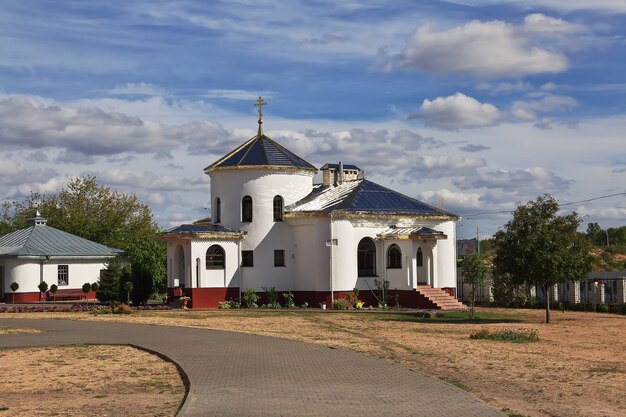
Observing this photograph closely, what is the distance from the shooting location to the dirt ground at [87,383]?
48.8ft

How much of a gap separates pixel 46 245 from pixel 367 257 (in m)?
21.6


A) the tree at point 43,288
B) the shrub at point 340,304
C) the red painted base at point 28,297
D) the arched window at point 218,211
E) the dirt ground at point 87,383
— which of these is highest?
the arched window at point 218,211

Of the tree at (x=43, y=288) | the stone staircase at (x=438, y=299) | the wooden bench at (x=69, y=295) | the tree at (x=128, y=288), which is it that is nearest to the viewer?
the stone staircase at (x=438, y=299)

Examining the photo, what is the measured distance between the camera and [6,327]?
106 feet

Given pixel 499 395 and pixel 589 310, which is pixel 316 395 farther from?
pixel 589 310

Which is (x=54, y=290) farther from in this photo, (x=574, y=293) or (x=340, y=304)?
(x=574, y=293)

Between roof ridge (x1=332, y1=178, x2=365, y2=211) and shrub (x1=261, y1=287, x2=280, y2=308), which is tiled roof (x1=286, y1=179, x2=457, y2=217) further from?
shrub (x1=261, y1=287, x2=280, y2=308)

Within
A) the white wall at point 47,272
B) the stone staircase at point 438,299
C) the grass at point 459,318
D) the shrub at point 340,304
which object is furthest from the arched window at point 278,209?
the white wall at point 47,272

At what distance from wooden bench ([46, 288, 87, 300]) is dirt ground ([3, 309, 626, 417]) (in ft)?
50.0

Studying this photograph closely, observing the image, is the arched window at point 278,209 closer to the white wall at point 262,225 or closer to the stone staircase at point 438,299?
the white wall at point 262,225

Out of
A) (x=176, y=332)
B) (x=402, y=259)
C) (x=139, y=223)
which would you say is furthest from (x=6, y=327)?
(x=139, y=223)

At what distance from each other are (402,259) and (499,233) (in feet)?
37.2

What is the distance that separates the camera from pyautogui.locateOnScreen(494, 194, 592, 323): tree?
34594 millimetres

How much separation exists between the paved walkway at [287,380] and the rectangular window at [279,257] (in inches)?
798
